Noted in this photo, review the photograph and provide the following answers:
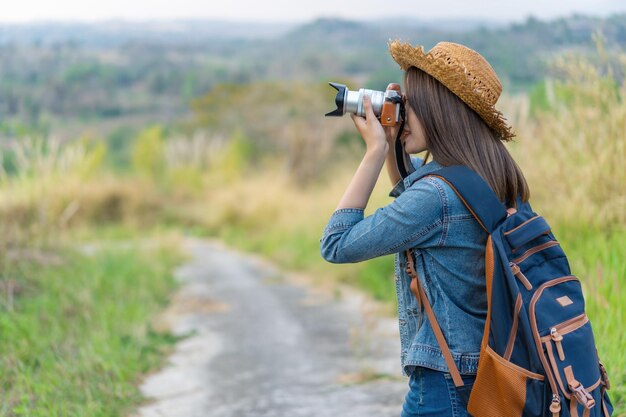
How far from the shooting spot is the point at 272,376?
4.74 metres

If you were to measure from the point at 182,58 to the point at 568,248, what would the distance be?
6130cm

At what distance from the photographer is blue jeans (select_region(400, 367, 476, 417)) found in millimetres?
2141

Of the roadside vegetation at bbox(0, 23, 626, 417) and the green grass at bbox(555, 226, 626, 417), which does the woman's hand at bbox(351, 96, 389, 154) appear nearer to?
the green grass at bbox(555, 226, 626, 417)

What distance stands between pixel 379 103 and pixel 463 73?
9.6 inches

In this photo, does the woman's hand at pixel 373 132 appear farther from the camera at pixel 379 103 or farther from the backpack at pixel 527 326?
the backpack at pixel 527 326

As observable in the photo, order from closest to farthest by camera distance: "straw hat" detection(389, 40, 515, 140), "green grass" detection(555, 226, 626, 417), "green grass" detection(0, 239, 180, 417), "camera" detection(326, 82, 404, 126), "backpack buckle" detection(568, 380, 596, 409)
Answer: "backpack buckle" detection(568, 380, 596, 409)
"straw hat" detection(389, 40, 515, 140)
"camera" detection(326, 82, 404, 126)
"green grass" detection(555, 226, 626, 417)
"green grass" detection(0, 239, 180, 417)

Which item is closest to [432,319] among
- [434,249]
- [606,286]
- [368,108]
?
[434,249]

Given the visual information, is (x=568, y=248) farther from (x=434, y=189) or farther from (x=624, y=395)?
(x=434, y=189)

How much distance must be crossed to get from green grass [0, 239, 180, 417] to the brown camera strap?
220cm

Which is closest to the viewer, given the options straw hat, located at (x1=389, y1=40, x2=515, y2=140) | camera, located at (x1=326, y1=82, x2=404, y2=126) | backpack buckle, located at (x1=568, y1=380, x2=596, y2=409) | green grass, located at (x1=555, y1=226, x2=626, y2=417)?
backpack buckle, located at (x1=568, y1=380, x2=596, y2=409)

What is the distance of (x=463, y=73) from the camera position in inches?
83.4

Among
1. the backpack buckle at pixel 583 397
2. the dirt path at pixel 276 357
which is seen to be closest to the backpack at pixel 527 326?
the backpack buckle at pixel 583 397

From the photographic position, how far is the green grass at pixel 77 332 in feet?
13.5

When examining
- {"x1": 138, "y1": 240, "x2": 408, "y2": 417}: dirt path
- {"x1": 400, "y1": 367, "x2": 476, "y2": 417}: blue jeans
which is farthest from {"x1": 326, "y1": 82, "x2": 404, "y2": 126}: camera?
{"x1": 138, "y1": 240, "x2": 408, "y2": 417}: dirt path
